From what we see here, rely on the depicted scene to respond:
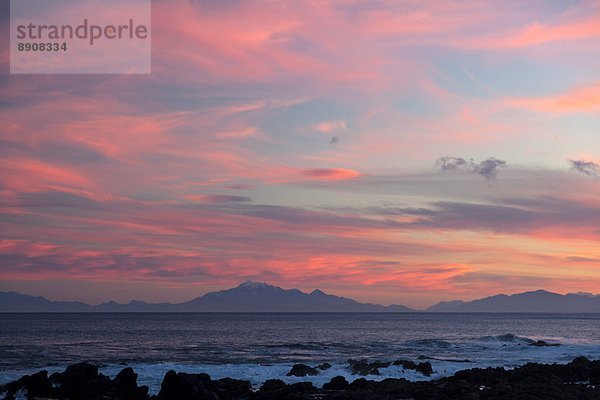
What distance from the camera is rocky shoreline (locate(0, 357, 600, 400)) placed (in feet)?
97.6

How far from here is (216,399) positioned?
1144 inches

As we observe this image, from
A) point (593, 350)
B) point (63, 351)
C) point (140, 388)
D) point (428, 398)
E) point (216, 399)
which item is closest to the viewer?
point (216, 399)

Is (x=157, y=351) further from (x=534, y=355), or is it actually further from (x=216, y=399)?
(x=216, y=399)

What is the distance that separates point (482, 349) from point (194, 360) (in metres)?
33.5

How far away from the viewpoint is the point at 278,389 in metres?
34.3

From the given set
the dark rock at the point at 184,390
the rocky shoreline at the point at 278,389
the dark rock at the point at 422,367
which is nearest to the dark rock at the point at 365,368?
the dark rock at the point at 422,367

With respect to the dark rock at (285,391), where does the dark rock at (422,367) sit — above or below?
below

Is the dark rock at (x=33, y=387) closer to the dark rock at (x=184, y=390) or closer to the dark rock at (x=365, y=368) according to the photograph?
the dark rock at (x=184, y=390)

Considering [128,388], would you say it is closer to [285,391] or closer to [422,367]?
[285,391]

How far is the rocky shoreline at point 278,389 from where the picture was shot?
2975cm

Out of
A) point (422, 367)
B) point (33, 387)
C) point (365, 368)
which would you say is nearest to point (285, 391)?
point (33, 387)

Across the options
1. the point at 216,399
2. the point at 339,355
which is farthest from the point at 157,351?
the point at 216,399

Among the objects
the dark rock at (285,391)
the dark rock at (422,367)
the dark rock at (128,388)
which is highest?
the dark rock at (128,388)

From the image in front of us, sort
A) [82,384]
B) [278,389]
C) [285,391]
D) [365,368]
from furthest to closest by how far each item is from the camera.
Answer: [365,368] → [278,389] → [82,384] → [285,391]
